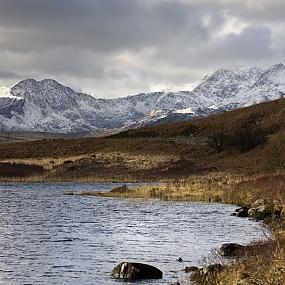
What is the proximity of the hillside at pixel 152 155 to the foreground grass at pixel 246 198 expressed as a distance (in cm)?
3337

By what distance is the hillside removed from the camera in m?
124

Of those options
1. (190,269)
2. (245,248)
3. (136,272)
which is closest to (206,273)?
(190,269)

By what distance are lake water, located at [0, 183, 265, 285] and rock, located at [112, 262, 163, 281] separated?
0.51m

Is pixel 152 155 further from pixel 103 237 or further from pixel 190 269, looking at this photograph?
pixel 190 269

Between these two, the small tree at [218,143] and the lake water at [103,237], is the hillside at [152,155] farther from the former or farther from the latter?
the lake water at [103,237]

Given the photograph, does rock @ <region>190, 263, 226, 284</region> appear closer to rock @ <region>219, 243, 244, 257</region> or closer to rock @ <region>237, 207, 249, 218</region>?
rock @ <region>219, 243, 244, 257</region>

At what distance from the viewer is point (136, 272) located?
2689 centimetres

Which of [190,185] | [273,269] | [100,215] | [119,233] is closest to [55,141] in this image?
[190,185]

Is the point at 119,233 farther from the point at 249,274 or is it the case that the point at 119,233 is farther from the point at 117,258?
the point at 249,274

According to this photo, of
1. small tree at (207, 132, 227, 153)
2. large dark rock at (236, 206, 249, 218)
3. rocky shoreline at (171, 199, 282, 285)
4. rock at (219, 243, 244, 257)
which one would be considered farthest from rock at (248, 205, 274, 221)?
small tree at (207, 132, 227, 153)

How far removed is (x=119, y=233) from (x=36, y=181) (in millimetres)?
75194

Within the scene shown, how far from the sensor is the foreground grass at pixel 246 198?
20092 millimetres

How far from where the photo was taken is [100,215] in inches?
2146

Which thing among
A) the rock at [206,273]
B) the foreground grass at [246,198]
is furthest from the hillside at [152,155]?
the rock at [206,273]
